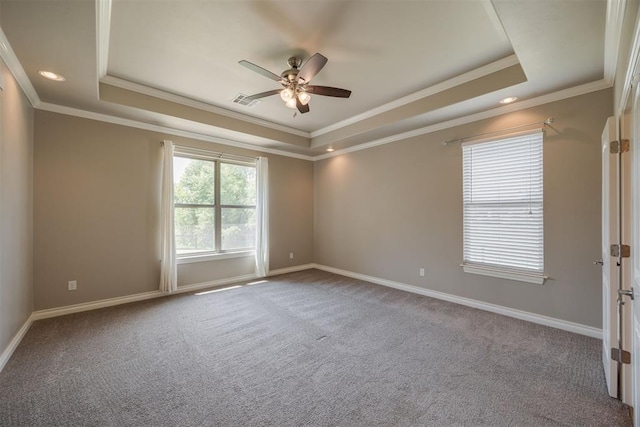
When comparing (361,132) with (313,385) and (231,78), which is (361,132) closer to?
A: (231,78)

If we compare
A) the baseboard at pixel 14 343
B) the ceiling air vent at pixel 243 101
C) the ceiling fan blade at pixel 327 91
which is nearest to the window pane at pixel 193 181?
the ceiling air vent at pixel 243 101

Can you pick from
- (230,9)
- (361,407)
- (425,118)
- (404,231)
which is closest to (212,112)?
(230,9)

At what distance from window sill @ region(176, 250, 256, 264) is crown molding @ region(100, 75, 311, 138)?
2.43 meters

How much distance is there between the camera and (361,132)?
4441 millimetres

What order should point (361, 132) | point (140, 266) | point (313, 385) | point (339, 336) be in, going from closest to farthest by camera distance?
point (313, 385)
point (339, 336)
point (140, 266)
point (361, 132)

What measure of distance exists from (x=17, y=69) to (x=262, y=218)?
3562 mm

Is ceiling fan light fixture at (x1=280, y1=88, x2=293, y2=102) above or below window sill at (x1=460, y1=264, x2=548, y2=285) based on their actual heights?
above

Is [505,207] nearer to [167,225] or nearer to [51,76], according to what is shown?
[167,225]

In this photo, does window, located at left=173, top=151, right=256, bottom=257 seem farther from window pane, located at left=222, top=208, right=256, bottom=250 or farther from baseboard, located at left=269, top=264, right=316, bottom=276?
baseboard, located at left=269, top=264, right=316, bottom=276

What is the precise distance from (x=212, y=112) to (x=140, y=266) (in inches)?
103

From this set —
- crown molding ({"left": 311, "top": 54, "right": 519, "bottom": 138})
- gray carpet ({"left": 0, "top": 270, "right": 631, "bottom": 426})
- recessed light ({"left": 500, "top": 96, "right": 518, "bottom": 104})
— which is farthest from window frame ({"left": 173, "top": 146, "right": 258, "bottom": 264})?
recessed light ({"left": 500, "top": 96, "right": 518, "bottom": 104})

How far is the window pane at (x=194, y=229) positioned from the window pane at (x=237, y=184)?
412 millimetres

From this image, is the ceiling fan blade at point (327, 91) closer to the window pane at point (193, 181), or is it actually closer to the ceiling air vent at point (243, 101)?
the ceiling air vent at point (243, 101)

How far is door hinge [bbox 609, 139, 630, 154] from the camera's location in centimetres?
178
